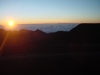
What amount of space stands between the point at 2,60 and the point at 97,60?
569 cm

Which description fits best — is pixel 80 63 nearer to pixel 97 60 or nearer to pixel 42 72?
pixel 97 60

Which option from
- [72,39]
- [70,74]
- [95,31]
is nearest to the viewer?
[70,74]

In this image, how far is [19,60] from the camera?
11703 mm

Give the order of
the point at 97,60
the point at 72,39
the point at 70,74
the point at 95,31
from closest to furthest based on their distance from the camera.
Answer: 1. the point at 70,74
2. the point at 97,60
3. the point at 72,39
4. the point at 95,31

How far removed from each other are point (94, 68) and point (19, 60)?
441 centimetres

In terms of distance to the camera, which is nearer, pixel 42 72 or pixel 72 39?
pixel 42 72

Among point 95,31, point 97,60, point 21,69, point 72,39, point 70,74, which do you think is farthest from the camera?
point 95,31

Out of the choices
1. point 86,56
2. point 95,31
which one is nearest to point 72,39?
point 95,31

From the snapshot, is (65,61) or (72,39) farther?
(72,39)

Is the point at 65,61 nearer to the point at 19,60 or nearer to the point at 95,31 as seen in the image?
the point at 19,60

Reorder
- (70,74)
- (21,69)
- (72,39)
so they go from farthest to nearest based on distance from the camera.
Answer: (72,39) < (21,69) < (70,74)

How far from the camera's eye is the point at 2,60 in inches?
465

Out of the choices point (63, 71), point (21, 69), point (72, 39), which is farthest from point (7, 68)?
point (72, 39)

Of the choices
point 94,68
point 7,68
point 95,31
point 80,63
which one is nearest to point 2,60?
point 7,68
